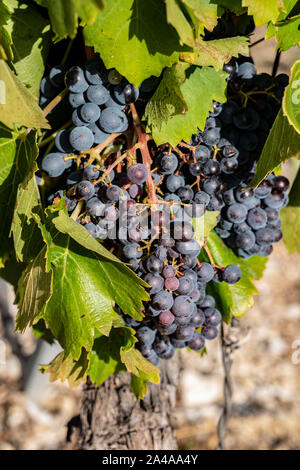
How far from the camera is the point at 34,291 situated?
0.71 meters

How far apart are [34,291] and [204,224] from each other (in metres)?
0.31

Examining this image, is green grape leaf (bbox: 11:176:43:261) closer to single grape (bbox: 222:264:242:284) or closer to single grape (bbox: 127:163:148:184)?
single grape (bbox: 127:163:148:184)

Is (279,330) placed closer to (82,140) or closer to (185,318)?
(185,318)

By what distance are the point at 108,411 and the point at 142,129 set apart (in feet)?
2.64

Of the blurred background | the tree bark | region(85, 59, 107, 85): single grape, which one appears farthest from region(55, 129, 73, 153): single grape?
the blurred background

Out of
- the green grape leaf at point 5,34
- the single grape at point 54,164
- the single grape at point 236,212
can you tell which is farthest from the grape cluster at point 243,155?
the green grape leaf at point 5,34

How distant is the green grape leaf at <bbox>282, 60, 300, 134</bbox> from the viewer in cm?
61

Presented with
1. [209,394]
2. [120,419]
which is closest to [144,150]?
[120,419]

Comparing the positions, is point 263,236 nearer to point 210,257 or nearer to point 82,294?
point 210,257

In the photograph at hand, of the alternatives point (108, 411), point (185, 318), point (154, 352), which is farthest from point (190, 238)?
point (108, 411)

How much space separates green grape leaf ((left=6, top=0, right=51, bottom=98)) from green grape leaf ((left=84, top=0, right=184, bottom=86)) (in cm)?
11

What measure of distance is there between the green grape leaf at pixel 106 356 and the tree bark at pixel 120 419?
0.26 metres

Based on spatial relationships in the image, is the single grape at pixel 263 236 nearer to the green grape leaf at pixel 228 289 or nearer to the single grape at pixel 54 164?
the green grape leaf at pixel 228 289

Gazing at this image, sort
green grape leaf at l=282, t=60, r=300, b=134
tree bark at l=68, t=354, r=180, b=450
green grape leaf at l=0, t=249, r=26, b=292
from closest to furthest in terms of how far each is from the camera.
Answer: green grape leaf at l=282, t=60, r=300, b=134 < green grape leaf at l=0, t=249, r=26, b=292 < tree bark at l=68, t=354, r=180, b=450
